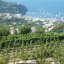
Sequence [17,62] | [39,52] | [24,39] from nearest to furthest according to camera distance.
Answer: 1. [17,62]
2. [39,52]
3. [24,39]

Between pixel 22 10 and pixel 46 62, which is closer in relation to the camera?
pixel 46 62

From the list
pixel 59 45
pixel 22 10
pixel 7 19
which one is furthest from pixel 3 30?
pixel 22 10

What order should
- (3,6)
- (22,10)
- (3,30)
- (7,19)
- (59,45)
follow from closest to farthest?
1. (59,45)
2. (3,30)
3. (7,19)
4. (3,6)
5. (22,10)

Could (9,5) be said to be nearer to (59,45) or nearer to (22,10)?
(22,10)

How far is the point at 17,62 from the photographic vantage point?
1870 centimetres

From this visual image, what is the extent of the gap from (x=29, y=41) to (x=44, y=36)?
1.44 metres

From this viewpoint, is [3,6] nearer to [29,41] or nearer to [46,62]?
[29,41]

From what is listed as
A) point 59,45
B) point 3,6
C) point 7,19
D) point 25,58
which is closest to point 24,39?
point 59,45

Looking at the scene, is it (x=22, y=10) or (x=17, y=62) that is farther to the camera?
(x=22, y=10)

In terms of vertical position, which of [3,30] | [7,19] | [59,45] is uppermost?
[59,45]

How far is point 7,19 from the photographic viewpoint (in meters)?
69.2

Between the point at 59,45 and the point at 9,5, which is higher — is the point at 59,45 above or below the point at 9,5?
above

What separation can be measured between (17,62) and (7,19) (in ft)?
167

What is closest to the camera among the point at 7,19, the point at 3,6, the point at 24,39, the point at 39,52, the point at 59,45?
the point at 39,52
